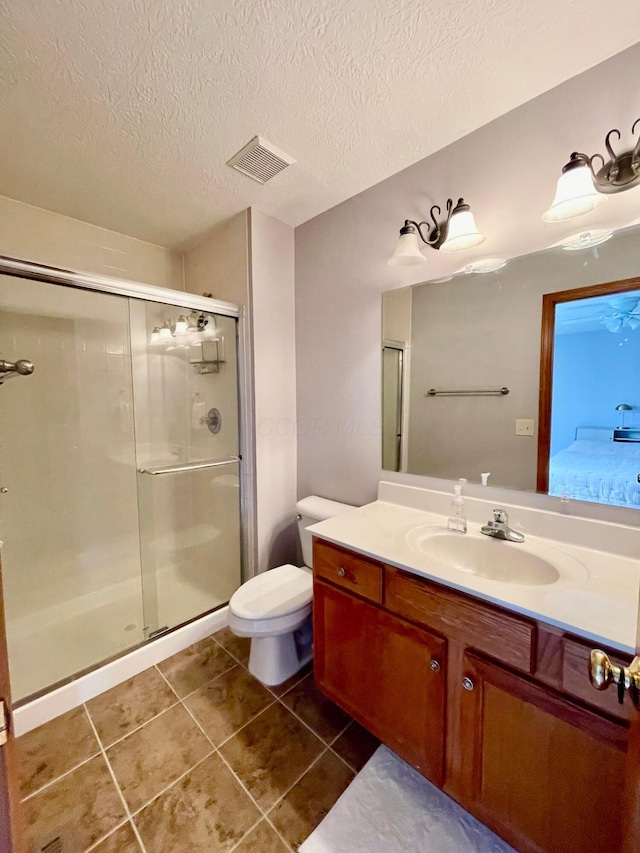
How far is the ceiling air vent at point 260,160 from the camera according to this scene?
4.47 ft

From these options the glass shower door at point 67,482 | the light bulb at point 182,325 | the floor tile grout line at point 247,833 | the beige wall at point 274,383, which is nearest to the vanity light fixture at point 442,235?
the beige wall at point 274,383

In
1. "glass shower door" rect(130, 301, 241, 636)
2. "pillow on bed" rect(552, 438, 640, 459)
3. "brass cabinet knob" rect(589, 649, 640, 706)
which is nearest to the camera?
"brass cabinet knob" rect(589, 649, 640, 706)

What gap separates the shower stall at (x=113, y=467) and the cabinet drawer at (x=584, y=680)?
1.67 metres

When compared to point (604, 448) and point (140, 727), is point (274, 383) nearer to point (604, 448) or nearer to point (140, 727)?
point (604, 448)

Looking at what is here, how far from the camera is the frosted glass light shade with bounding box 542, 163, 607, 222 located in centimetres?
99

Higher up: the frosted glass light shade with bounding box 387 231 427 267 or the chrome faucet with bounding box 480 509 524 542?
the frosted glass light shade with bounding box 387 231 427 267

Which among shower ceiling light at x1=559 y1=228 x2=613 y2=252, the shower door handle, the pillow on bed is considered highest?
shower ceiling light at x1=559 y1=228 x2=613 y2=252

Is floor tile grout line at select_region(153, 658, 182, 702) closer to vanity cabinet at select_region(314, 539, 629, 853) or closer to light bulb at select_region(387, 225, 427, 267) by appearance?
vanity cabinet at select_region(314, 539, 629, 853)

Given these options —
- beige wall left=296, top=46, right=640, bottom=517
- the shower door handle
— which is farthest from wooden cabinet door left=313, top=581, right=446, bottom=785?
the shower door handle

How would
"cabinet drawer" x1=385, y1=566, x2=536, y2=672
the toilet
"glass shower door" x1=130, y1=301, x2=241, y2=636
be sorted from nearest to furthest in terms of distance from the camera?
"cabinet drawer" x1=385, y1=566, x2=536, y2=672 < the toilet < "glass shower door" x1=130, y1=301, x2=241, y2=636

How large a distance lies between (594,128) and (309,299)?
1304 mm

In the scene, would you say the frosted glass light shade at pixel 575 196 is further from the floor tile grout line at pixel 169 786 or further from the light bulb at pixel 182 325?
the floor tile grout line at pixel 169 786

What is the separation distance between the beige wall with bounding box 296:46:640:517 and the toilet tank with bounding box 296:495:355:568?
0.27ft

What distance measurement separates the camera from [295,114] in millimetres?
1225
